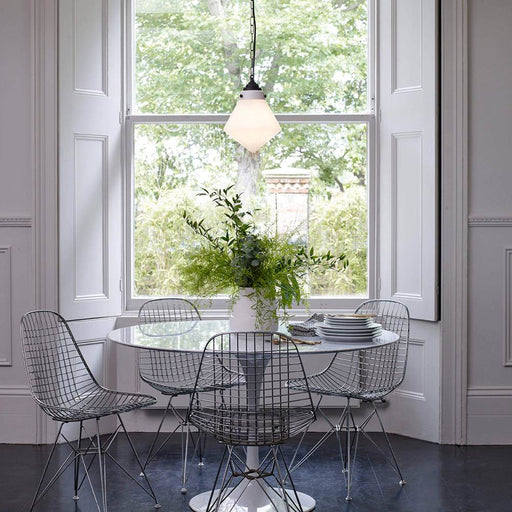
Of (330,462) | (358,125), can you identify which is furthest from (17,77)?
(330,462)

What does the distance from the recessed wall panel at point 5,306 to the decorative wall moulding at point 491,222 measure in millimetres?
2924

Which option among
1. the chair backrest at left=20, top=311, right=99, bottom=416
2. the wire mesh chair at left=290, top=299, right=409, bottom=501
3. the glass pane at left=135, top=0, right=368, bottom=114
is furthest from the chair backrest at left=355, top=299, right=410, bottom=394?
the chair backrest at left=20, top=311, right=99, bottom=416

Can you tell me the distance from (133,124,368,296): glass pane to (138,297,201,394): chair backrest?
432 millimetres

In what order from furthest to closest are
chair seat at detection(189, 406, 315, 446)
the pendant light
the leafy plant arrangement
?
the pendant light
the leafy plant arrangement
chair seat at detection(189, 406, 315, 446)

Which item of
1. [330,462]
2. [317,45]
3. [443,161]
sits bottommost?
[330,462]

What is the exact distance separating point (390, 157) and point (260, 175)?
0.88m

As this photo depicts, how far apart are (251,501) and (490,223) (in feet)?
7.88

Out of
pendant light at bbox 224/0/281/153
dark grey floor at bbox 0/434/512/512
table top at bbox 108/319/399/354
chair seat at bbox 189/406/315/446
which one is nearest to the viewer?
Result: chair seat at bbox 189/406/315/446

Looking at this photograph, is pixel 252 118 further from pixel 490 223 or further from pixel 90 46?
pixel 490 223

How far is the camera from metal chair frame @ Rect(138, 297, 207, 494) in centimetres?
454

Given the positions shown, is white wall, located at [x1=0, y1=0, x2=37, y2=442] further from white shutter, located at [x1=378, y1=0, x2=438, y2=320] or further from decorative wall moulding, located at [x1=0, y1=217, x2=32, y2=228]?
white shutter, located at [x1=378, y1=0, x2=438, y2=320]

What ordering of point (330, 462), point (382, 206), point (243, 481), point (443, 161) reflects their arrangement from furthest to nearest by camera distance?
point (382, 206) → point (443, 161) → point (330, 462) → point (243, 481)

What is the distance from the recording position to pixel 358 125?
5.80 metres

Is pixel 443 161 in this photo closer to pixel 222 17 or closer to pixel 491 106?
pixel 491 106
